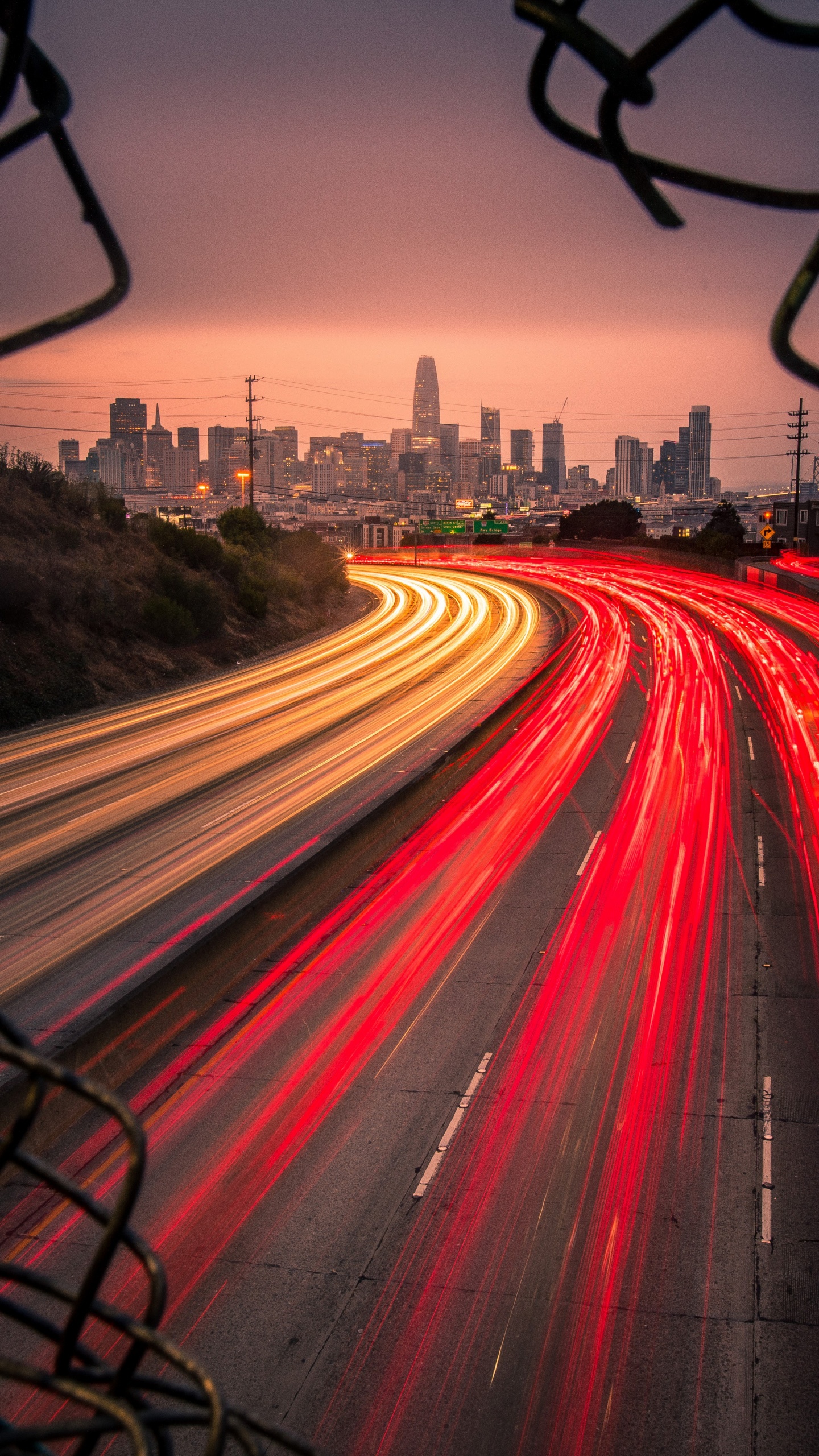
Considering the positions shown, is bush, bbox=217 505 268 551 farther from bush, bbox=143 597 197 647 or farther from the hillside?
bush, bbox=143 597 197 647

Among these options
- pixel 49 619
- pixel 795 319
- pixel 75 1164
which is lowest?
pixel 75 1164

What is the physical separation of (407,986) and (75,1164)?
4.72 metres

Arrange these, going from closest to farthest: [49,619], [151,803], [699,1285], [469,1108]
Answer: [699,1285], [469,1108], [151,803], [49,619]

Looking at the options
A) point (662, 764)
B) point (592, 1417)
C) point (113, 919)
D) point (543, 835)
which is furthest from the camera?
point (662, 764)

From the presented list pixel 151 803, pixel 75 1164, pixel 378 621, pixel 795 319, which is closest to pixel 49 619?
pixel 151 803

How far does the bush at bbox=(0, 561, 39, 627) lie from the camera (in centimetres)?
3278

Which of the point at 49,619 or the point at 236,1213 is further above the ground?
the point at 49,619

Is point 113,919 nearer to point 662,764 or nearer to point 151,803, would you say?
point 151,803

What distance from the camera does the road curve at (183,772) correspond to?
16344 mm

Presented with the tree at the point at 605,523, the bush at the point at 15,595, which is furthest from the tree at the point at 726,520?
the bush at the point at 15,595

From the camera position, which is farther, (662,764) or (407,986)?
(662,764)

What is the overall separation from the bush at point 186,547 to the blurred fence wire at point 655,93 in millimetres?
48020

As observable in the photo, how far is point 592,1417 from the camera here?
684 centimetres

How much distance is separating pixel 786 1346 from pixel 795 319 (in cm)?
754
